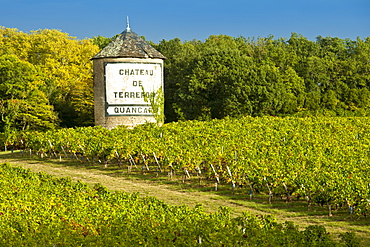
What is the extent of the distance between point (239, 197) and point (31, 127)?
1378 inches

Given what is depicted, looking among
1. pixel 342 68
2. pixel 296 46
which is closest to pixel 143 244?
pixel 342 68

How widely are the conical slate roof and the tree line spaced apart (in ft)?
49.5

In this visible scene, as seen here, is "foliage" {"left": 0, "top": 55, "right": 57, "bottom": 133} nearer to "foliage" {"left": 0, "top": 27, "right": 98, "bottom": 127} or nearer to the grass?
"foliage" {"left": 0, "top": 27, "right": 98, "bottom": 127}

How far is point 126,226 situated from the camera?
11602mm

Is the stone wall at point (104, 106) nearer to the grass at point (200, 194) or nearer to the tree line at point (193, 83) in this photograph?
the grass at point (200, 194)

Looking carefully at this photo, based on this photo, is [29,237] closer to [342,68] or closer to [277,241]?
[277,241]

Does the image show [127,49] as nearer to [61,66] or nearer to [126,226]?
[61,66]

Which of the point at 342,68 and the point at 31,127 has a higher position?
the point at 342,68

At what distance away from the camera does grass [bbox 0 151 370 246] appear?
624 inches

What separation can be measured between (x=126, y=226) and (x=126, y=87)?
23.2 m

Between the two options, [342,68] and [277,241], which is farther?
[342,68]

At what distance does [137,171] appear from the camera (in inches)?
968

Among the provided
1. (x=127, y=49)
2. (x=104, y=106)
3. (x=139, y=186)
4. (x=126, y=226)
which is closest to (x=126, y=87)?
(x=104, y=106)

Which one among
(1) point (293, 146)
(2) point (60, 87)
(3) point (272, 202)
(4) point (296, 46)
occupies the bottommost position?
(3) point (272, 202)
